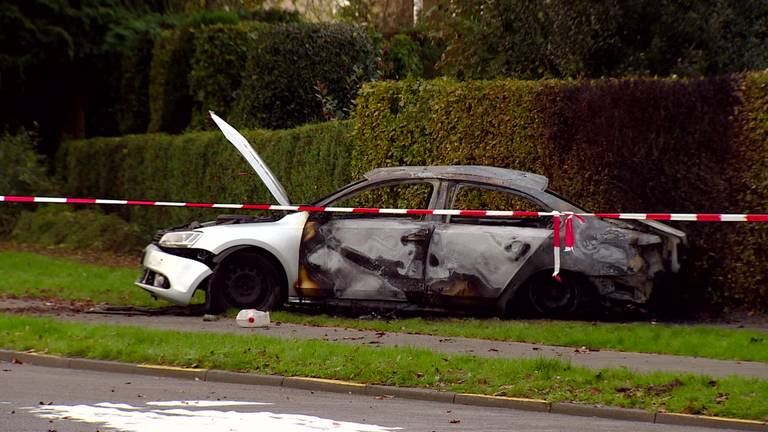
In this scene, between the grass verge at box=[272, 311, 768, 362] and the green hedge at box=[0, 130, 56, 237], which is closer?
the grass verge at box=[272, 311, 768, 362]

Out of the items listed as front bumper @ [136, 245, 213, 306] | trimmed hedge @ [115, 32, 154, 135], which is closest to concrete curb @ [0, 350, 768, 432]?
front bumper @ [136, 245, 213, 306]

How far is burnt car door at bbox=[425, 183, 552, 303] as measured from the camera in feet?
48.7

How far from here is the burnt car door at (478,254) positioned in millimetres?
14836

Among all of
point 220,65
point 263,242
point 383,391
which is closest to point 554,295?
point 263,242

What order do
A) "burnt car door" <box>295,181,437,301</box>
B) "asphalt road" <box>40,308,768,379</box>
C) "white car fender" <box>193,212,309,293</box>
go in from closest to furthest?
"asphalt road" <box>40,308,768,379</box>, "burnt car door" <box>295,181,437,301</box>, "white car fender" <box>193,212,309,293</box>

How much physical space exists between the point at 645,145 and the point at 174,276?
5.10m

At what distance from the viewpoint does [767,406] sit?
9.76 meters

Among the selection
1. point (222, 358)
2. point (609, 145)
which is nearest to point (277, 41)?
point (609, 145)

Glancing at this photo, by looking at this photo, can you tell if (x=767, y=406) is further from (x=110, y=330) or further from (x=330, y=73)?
(x=330, y=73)

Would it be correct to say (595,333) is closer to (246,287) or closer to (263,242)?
(263,242)

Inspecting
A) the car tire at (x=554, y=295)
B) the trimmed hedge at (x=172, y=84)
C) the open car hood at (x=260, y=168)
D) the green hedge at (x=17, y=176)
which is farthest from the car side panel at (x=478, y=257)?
the trimmed hedge at (x=172, y=84)

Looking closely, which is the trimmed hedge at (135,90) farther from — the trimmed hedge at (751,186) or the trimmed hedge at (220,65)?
the trimmed hedge at (751,186)

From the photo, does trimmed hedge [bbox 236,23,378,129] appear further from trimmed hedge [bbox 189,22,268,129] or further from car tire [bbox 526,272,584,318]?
car tire [bbox 526,272,584,318]

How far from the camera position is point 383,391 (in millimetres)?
10852
